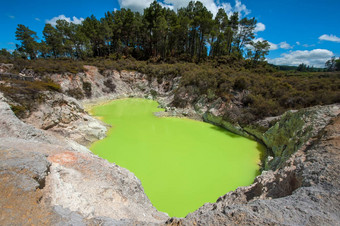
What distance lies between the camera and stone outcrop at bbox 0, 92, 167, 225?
2.32 meters

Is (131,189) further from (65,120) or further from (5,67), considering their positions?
(5,67)

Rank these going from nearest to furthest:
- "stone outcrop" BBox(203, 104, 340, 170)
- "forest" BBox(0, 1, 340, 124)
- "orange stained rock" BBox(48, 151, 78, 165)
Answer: "orange stained rock" BBox(48, 151, 78, 165), "stone outcrop" BBox(203, 104, 340, 170), "forest" BBox(0, 1, 340, 124)

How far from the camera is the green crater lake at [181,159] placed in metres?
6.09

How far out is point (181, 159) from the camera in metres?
8.22

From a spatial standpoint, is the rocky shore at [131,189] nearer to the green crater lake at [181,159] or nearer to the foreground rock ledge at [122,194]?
the foreground rock ledge at [122,194]

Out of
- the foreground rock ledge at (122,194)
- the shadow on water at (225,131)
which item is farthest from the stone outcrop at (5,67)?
the shadow on water at (225,131)

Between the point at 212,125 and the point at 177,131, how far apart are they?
12.0 feet

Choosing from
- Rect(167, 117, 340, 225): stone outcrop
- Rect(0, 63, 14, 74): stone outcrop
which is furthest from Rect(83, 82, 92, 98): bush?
Rect(167, 117, 340, 225): stone outcrop

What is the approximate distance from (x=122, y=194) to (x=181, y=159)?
4439mm

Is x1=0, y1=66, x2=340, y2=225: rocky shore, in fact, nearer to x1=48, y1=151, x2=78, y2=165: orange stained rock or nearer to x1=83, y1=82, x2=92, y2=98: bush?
x1=48, y1=151, x2=78, y2=165: orange stained rock

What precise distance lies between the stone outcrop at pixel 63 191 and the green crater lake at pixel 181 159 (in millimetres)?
1676

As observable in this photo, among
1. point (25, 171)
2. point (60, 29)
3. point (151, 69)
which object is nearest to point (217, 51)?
point (151, 69)

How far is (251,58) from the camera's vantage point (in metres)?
31.0

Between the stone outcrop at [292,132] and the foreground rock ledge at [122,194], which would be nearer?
the foreground rock ledge at [122,194]
